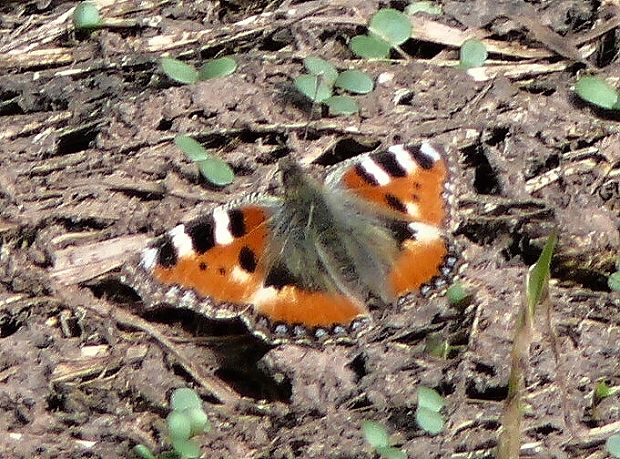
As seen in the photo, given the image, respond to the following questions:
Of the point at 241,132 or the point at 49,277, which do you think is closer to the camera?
the point at 49,277

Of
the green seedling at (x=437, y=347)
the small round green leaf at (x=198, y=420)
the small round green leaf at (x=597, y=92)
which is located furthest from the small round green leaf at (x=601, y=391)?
the small round green leaf at (x=198, y=420)

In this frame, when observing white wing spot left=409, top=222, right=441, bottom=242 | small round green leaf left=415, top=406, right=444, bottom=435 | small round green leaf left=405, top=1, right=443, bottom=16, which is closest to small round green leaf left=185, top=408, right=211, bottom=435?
small round green leaf left=415, top=406, right=444, bottom=435

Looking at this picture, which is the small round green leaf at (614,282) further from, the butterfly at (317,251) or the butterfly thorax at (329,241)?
the butterfly thorax at (329,241)

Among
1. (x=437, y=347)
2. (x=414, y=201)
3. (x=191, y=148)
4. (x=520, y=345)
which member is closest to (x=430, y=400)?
(x=437, y=347)

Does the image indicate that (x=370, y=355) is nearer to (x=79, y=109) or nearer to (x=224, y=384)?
(x=224, y=384)

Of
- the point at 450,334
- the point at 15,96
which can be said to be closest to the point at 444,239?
the point at 450,334

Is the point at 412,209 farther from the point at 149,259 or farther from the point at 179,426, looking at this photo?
the point at 179,426
